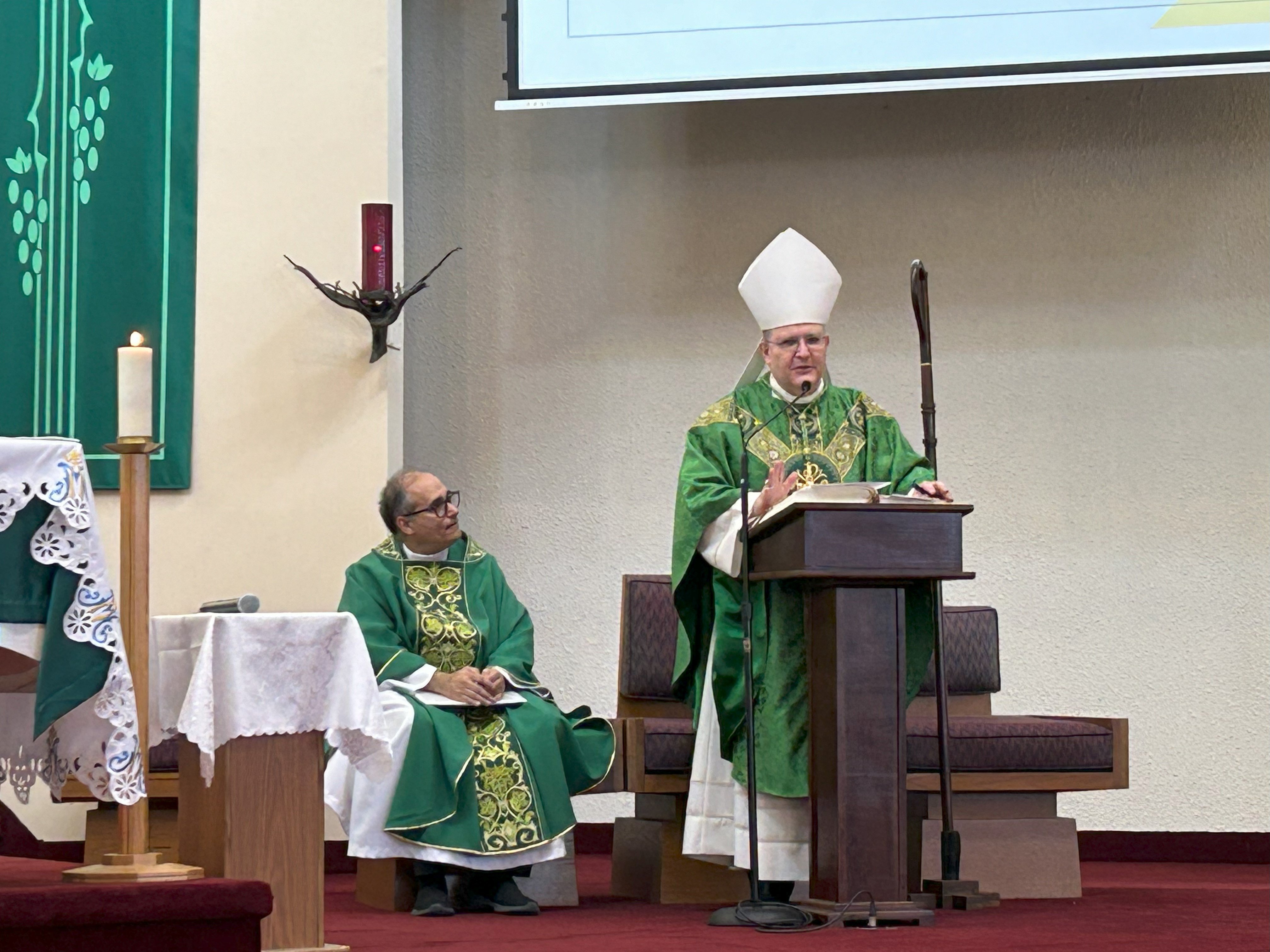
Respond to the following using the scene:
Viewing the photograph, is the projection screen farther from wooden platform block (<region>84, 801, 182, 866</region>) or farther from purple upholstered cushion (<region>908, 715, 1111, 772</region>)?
wooden platform block (<region>84, 801, 182, 866</region>)

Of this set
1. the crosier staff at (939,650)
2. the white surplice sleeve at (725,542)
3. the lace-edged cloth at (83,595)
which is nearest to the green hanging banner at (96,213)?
the white surplice sleeve at (725,542)

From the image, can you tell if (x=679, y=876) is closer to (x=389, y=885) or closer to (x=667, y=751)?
(x=667, y=751)

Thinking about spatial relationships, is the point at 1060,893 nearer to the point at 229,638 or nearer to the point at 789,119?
the point at 229,638

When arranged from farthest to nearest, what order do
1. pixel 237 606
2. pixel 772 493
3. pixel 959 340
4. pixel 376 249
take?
pixel 959 340, pixel 376 249, pixel 772 493, pixel 237 606

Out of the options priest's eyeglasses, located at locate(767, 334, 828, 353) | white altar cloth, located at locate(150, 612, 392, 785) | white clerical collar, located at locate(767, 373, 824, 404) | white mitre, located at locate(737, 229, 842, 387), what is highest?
white mitre, located at locate(737, 229, 842, 387)

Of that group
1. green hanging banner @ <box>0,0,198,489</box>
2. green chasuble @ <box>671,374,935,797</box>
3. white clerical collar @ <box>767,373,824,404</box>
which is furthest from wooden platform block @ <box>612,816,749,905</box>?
green hanging banner @ <box>0,0,198,489</box>

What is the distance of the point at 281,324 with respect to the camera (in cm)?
639

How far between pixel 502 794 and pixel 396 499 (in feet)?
3.16

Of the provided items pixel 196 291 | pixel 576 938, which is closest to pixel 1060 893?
pixel 576 938

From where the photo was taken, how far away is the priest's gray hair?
16.9 feet

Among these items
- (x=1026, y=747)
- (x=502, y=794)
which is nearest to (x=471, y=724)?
(x=502, y=794)

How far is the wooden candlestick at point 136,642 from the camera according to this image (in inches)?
126

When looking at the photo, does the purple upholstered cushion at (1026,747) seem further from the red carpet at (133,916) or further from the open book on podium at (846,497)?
the red carpet at (133,916)

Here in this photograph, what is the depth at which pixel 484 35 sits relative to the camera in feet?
23.2
